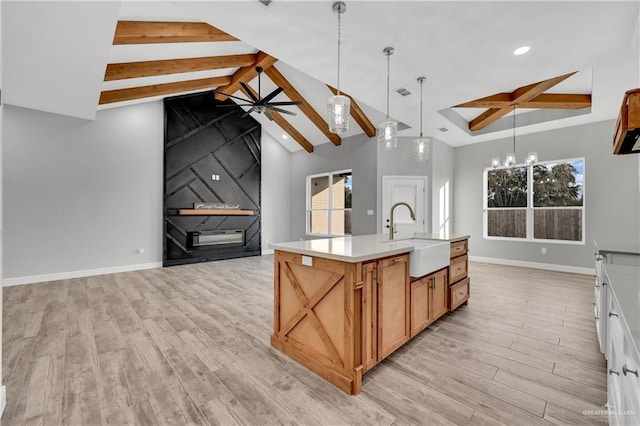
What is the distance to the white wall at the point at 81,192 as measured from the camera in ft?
15.0

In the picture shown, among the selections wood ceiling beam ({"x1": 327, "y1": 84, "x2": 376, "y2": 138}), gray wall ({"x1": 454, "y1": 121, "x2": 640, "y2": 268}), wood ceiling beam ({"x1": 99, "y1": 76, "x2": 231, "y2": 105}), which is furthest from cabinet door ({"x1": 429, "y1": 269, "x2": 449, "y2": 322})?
wood ceiling beam ({"x1": 99, "y1": 76, "x2": 231, "y2": 105})

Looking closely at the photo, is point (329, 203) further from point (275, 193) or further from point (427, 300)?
point (427, 300)

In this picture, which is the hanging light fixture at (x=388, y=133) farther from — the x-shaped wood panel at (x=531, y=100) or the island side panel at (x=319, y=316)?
the x-shaped wood panel at (x=531, y=100)

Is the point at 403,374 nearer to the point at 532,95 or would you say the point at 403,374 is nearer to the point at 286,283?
the point at 286,283

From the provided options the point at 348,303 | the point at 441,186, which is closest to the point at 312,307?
the point at 348,303

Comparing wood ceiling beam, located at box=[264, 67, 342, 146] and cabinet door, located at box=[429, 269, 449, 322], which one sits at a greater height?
wood ceiling beam, located at box=[264, 67, 342, 146]

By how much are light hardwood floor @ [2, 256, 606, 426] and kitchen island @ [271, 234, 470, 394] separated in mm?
144

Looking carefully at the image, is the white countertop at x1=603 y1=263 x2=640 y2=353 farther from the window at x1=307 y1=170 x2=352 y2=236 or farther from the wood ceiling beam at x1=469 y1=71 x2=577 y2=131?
the window at x1=307 y1=170 x2=352 y2=236

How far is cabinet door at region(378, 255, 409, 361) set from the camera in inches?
82.4

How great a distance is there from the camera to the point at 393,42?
9.41ft

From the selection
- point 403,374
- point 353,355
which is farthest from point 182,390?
point 403,374

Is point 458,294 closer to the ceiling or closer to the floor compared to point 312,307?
closer to the floor

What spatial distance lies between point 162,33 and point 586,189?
7.49 meters

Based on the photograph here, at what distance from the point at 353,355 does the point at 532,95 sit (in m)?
4.92
